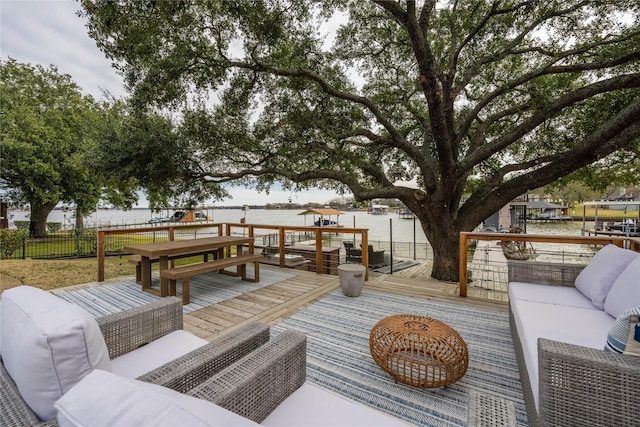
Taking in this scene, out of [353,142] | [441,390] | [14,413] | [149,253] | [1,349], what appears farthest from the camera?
[353,142]

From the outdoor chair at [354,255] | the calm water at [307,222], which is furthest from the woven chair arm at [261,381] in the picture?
the outdoor chair at [354,255]

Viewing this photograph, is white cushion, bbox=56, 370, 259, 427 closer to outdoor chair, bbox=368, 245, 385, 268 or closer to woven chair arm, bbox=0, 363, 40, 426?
woven chair arm, bbox=0, 363, 40, 426

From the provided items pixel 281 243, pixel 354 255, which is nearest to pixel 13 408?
pixel 281 243

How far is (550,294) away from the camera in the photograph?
2734mm

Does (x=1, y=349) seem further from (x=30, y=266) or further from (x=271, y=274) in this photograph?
(x=30, y=266)

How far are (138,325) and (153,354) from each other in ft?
0.82

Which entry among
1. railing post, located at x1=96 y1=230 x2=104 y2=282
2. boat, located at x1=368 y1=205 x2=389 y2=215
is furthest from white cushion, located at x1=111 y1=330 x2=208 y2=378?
boat, located at x1=368 y1=205 x2=389 y2=215

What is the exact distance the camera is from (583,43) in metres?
6.26

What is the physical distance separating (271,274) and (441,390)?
13.9 ft

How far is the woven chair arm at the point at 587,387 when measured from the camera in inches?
45.8

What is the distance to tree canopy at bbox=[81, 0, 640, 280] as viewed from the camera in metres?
4.95

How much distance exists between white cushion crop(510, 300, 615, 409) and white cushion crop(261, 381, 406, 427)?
918 millimetres

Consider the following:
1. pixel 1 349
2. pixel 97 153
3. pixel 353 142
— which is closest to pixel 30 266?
pixel 97 153

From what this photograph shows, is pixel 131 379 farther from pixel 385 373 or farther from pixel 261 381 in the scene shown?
pixel 385 373
